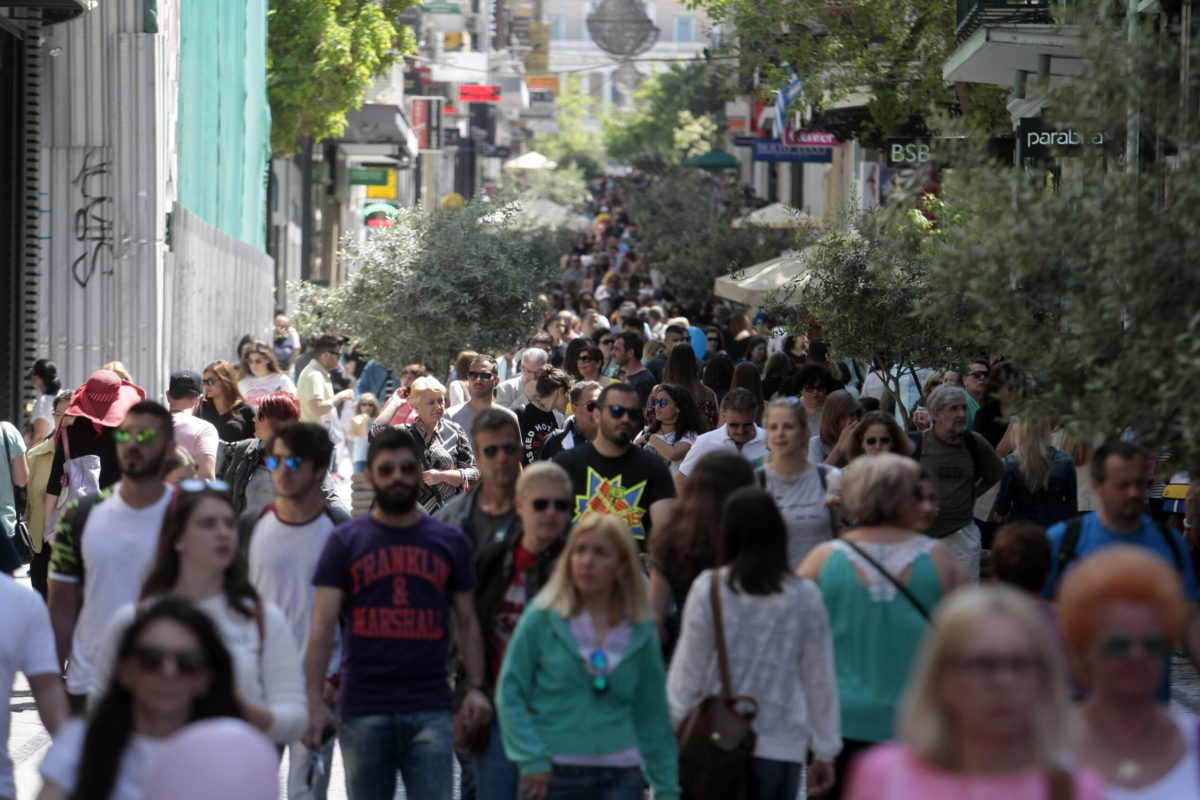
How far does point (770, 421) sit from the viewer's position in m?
7.52

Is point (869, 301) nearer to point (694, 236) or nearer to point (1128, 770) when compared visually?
point (1128, 770)

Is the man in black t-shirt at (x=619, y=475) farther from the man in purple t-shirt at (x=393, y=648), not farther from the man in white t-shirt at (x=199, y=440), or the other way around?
the man in white t-shirt at (x=199, y=440)

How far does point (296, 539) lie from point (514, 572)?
30.0 inches

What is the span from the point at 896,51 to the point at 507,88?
71.9 m

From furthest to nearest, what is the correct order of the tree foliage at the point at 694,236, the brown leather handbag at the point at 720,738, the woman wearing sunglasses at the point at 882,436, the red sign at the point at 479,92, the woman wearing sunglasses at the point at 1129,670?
1. the red sign at the point at 479,92
2. the tree foliage at the point at 694,236
3. the woman wearing sunglasses at the point at 882,436
4. the brown leather handbag at the point at 720,738
5. the woman wearing sunglasses at the point at 1129,670

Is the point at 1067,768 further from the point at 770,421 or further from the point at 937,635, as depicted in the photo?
the point at 770,421

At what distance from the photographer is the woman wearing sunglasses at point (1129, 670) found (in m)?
3.79

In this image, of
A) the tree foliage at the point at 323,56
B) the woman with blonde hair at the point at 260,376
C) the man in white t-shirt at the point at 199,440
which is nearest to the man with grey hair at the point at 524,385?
the woman with blonde hair at the point at 260,376

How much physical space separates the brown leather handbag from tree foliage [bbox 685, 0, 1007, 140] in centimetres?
1365

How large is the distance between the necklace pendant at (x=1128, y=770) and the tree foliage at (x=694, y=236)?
1986 centimetres

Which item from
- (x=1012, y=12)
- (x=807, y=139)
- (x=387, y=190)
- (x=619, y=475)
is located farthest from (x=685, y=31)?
(x=619, y=475)

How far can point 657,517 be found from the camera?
6.78 m

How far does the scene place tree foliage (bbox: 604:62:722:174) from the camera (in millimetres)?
80188

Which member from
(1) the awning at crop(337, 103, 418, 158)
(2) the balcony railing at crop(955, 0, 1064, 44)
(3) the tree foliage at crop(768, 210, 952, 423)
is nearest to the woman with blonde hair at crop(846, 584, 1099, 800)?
(3) the tree foliage at crop(768, 210, 952, 423)
